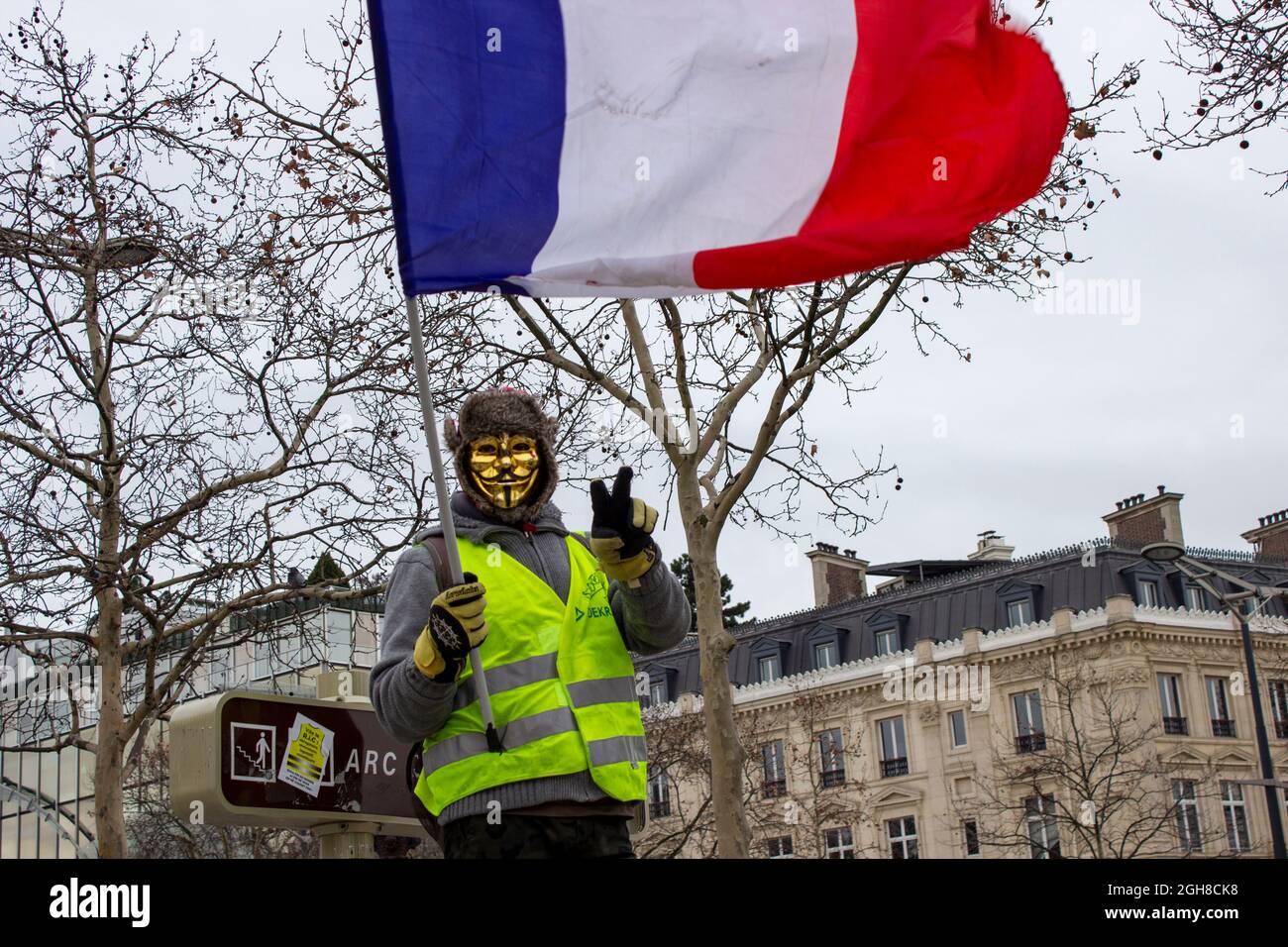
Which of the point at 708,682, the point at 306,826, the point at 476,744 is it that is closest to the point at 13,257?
the point at 708,682

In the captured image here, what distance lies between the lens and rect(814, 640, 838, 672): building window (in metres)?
52.6

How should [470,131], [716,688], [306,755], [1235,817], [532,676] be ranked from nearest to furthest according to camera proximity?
1. [532,676]
2. [470,131]
3. [306,755]
4. [716,688]
5. [1235,817]

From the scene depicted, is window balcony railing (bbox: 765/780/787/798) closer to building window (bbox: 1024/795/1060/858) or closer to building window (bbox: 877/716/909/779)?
building window (bbox: 877/716/909/779)

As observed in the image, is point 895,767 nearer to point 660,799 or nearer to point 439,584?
point 660,799

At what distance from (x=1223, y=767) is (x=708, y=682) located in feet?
119

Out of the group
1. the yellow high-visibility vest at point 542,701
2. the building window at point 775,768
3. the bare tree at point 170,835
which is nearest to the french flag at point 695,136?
the yellow high-visibility vest at point 542,701

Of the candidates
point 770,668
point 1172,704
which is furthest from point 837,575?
point 1172,704

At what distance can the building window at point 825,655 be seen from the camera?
52575 millimetres

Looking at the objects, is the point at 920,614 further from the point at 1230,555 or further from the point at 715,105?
the point at 715,105

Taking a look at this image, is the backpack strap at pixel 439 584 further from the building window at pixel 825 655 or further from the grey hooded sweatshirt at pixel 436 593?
the building window at pixel 825 655

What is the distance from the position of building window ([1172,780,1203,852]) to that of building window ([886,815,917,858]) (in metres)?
8.75

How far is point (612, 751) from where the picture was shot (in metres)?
4.03

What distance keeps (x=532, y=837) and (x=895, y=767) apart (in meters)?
45.3

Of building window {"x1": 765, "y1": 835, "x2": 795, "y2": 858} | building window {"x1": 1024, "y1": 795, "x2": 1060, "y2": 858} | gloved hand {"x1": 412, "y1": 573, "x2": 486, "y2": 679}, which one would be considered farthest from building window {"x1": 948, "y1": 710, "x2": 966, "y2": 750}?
gloved hand {"x1": 412, "y1": 573, "x2": 486, "y2": 679}
